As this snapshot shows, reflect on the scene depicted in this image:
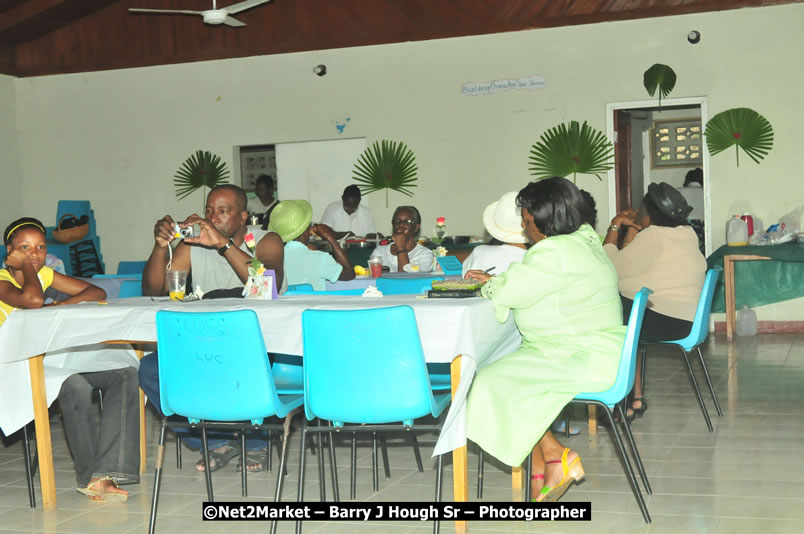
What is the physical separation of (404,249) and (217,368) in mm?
3059

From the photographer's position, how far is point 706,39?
832 centimetres

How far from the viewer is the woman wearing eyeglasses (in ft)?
19.3

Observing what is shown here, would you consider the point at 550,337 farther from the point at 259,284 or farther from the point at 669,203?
the point at 669,203

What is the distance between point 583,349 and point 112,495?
76.2 inches

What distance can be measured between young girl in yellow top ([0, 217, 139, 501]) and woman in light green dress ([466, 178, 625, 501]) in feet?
4.83

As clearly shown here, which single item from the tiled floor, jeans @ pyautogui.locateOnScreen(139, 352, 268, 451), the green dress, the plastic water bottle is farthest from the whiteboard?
the green dress

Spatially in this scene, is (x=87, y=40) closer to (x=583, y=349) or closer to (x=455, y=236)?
(x=455, y=236)

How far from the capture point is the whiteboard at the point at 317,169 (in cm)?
959

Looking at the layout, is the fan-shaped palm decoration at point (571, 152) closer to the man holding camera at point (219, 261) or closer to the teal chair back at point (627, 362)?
the man holding camera at point (219, 261)

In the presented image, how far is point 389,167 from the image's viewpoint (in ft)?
A: 30.7

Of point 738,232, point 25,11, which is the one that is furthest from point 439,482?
point 25,11

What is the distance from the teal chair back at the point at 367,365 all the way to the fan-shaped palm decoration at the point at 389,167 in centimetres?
647

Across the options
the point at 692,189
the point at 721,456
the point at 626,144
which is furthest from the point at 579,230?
the point at 692,189

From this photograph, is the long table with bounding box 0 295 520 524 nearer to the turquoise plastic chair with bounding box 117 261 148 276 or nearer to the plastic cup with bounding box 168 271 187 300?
the plastic cup with bounding box 168 271 187 300
